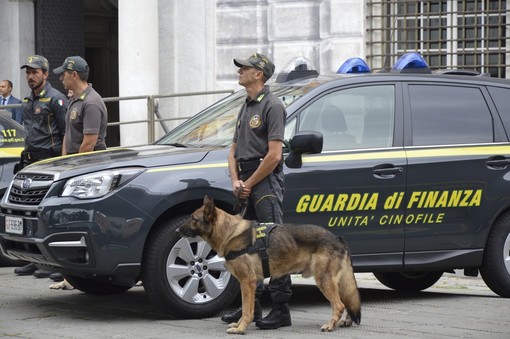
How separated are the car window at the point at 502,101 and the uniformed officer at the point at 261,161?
2236 mm

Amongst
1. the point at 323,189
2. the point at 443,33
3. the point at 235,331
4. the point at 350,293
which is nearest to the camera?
the point at 235,331

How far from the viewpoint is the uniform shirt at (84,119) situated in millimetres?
9773

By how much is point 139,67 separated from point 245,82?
29.6 ft

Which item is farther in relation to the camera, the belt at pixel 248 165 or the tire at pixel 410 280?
the tire at pixel 410 280

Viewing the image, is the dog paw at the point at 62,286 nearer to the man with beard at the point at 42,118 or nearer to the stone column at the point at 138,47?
the man with beard at the point at 42,118

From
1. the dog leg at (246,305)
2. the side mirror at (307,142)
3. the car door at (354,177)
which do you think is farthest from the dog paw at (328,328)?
the side mirror at (307,142)

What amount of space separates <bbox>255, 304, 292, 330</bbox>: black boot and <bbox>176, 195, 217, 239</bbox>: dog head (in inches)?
25.7

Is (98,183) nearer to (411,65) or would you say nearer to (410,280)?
(411,65)

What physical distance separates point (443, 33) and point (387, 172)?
23.7 ft

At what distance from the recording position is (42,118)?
34.7 ft

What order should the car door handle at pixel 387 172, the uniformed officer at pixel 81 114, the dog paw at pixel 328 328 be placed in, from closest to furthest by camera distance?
1. the dog paw at pixel 328 328
2. the car door handle at pixel 387 172
3. the uniformed officer at pixel 81 114

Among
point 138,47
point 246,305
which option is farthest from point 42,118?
point 138,47

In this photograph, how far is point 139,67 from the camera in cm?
1708

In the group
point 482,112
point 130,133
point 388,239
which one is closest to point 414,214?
point 388,239
